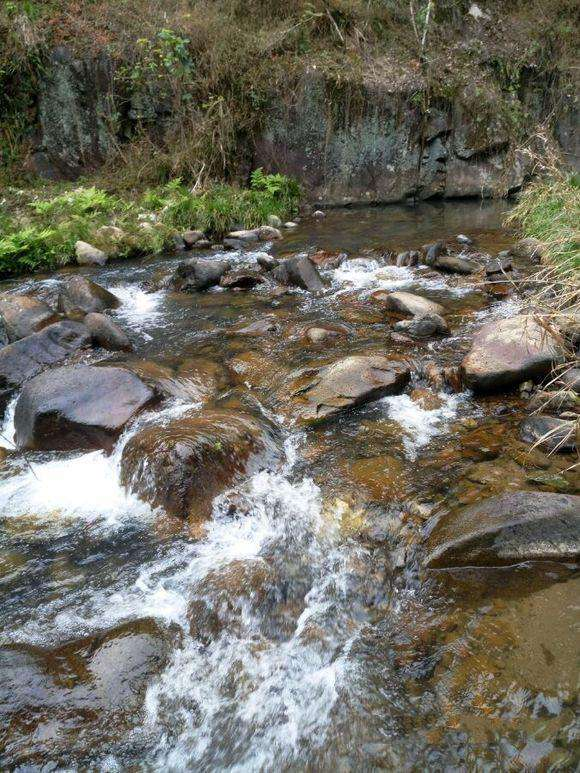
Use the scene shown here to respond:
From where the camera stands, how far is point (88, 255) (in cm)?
863

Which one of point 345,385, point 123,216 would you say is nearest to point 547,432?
point 345,385

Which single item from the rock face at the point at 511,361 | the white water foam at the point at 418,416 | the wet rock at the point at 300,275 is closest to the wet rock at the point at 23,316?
the wet rock at the point at 300,275

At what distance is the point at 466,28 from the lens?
1298cm

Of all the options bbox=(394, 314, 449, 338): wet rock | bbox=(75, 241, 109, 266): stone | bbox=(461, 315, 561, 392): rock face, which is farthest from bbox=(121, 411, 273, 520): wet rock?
bbox=(75, 241, 109, 266): stone

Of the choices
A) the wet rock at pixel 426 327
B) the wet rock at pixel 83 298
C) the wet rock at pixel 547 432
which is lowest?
the wet rock at pixel 83 298

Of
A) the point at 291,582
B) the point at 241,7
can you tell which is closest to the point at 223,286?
the point at 291,582

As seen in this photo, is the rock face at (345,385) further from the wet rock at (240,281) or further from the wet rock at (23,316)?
the wet rock at (23,316)

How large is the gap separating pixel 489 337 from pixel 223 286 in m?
4.01

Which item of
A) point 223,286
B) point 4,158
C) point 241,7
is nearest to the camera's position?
point 223,286

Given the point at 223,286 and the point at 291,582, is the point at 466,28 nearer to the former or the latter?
the point at 223,286

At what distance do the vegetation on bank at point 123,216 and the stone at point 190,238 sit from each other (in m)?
0.16

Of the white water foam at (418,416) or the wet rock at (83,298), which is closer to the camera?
the white water foam at (418,416)

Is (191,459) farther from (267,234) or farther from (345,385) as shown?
(267,234)

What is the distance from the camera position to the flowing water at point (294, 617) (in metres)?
2.07
